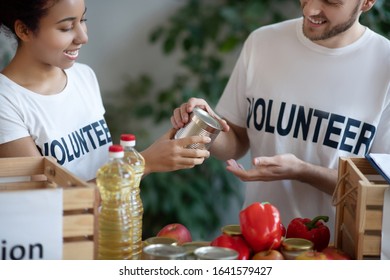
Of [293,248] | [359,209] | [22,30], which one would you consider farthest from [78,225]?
[22,30]

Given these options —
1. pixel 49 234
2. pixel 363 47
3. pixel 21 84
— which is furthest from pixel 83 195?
pixel 363 47

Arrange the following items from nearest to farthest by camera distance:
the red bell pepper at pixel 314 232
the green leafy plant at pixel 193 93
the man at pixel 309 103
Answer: the red bell pepper at pixel 314 232, the man at pixel 309 103, the green leafy plant at pixel 193 93

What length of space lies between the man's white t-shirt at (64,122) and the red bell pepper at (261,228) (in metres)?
0.59

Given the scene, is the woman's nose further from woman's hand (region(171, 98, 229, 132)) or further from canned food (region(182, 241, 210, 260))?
canned food (region(182, 241, 210, 260))

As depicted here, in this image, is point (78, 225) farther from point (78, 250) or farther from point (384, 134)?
point (384, 134)

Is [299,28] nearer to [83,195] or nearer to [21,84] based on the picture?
[21,84]

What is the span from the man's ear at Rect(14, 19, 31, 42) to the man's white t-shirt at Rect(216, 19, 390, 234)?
71cm

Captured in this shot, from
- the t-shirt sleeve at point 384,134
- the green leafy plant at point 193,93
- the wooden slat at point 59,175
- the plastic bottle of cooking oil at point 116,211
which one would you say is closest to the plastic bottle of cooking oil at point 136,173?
the plastic bottle of cooking oil at point 116,211

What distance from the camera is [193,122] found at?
1680 millimetres

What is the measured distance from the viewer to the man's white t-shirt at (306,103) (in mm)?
1947

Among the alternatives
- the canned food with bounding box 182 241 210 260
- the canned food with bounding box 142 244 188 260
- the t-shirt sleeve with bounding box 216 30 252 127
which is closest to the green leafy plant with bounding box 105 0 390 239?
the t-shirt sleeve with bounding box 216 30 252 127

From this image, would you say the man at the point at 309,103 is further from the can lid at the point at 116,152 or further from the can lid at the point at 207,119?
the can lid at the point at 116,152

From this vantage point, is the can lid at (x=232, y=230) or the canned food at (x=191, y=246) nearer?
the canned food at (x=191, y=246)

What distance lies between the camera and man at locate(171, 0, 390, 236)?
1.91m
